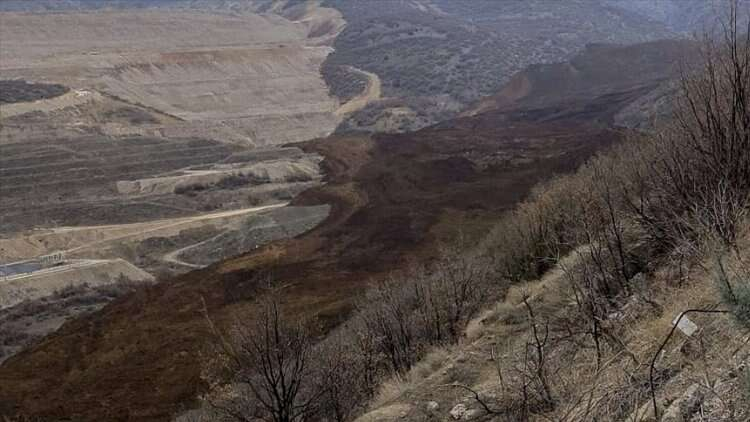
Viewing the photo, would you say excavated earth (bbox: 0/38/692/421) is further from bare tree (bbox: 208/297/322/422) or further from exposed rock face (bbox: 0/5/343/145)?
exposed rock face (bbox: 0/5/343/145)

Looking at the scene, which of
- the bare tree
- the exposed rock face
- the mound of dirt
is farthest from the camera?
the exposed rock face

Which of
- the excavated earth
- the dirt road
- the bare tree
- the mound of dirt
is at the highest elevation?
the bare tree

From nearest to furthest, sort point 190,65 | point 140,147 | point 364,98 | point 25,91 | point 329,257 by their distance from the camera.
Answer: point 329,257 → point 140,147 → point 25,91 → point 364,98 → point 190,65

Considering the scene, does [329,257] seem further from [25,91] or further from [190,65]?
[190,65]

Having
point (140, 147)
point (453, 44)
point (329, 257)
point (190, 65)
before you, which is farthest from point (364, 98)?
point (329, 257)

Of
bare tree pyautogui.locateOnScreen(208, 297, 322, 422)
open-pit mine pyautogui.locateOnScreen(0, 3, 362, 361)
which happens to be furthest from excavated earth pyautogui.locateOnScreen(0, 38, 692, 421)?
open-pit mine pyautogui.locateOnScreen(0, 3, 362, 361)

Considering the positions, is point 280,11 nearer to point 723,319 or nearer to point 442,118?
point 442,118

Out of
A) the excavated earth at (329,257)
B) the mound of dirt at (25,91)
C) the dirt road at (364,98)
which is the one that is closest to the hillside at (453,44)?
the dirt road at (364,98)

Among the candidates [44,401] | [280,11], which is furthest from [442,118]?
[280,11]
